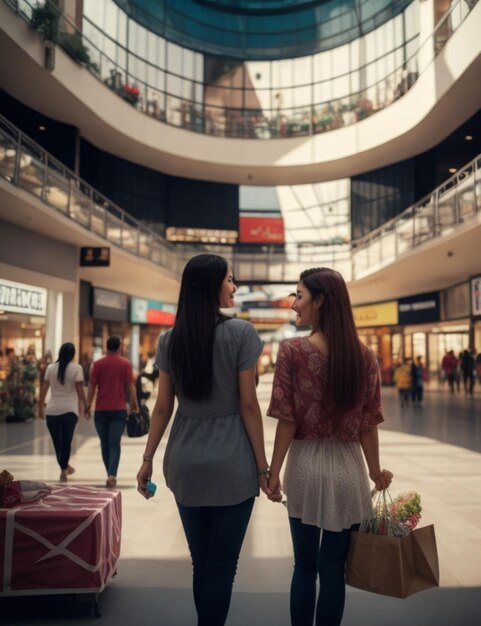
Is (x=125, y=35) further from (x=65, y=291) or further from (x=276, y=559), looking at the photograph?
(x=276, y=559)

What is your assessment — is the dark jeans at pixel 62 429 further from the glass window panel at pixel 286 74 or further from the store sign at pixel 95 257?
the glass window panel at pixel 286 74

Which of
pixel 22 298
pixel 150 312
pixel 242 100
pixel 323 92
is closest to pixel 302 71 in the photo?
pixel 323 92

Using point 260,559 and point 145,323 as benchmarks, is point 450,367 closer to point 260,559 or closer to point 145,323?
point 145,323

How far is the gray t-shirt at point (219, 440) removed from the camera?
239cm

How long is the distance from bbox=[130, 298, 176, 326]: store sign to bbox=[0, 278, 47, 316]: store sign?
1047 cm

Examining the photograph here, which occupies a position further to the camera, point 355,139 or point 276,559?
point 355,139

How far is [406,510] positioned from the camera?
8.62ft

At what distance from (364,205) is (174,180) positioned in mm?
9855

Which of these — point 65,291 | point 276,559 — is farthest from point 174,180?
point 276,559

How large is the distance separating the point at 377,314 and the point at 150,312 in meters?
10.7

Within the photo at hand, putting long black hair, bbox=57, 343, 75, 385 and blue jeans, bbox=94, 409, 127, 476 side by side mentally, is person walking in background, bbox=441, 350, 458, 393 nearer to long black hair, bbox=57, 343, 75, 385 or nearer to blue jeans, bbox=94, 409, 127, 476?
blue jeans, bbox=94, 409, 127, 476

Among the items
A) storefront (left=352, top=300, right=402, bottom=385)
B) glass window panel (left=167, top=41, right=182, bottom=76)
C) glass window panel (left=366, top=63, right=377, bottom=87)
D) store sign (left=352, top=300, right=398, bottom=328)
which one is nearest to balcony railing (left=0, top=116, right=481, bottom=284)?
store sign (left=352, top=300, right=398, bottom=328)

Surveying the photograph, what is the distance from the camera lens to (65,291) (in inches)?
682

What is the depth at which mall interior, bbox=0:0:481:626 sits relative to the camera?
5238 mm
